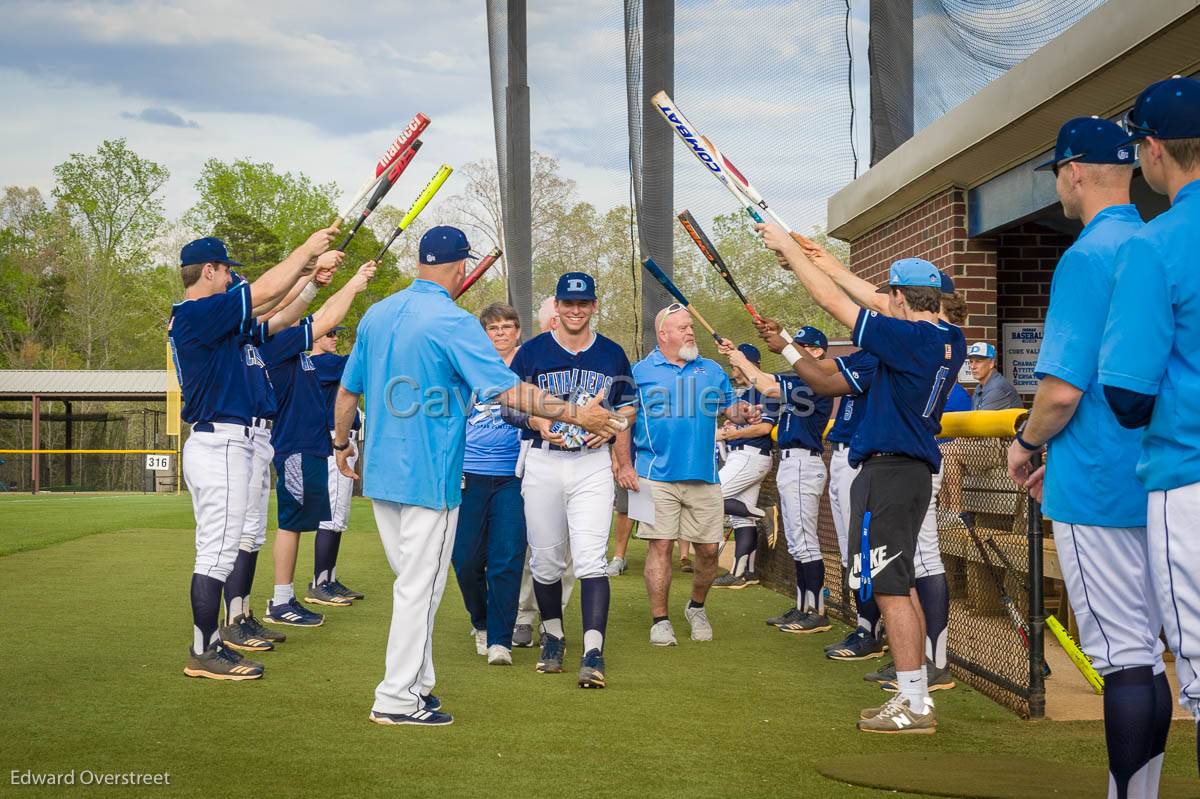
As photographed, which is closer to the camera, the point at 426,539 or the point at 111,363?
the point at 426,539

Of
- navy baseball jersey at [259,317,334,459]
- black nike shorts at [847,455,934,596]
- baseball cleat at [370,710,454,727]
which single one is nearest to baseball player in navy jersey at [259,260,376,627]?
navy baseball jersey at [259,317,334,459]

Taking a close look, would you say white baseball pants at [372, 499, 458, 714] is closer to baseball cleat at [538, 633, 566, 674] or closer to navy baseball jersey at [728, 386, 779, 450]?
baseball cleat at [538, 633, 566, 674]

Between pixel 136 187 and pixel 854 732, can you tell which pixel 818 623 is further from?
pixel 136 187

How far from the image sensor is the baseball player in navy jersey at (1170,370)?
2.78m

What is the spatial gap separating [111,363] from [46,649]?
5737 cm

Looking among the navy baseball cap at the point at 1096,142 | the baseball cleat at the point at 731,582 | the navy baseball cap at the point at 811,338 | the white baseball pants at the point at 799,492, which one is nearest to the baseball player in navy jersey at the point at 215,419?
the navy baseball cap at the point at 811,338

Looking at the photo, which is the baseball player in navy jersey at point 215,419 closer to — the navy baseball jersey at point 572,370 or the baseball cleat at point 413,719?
the baseball cleat at point 413,719

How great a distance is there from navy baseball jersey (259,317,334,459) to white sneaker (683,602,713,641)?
281 centimetres

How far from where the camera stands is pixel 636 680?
19.6ft

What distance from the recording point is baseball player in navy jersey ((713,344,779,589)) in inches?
384

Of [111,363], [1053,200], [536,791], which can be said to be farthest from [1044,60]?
[111,363]

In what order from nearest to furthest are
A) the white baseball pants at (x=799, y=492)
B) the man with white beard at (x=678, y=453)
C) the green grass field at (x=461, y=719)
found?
1. the green grass field at (x=461, y=719)
2. the man with white beard at (x=678, y=453)
3. the white baseball pants at (x=799, y=492)

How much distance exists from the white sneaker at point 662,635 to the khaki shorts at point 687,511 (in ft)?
1.90

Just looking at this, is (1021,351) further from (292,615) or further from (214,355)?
(214,355)
